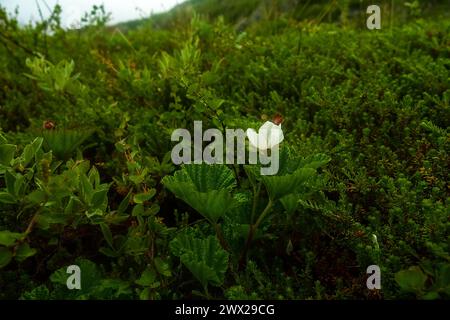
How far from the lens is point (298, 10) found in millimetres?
9469

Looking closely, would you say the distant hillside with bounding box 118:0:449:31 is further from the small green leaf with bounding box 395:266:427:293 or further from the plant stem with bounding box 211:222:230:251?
the small green leaf with bounding box 395:266:427:293

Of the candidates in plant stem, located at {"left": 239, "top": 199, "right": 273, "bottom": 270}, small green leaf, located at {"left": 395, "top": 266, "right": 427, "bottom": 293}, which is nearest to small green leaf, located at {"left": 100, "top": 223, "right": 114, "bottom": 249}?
plant stem, located at {"left": 239, "top": 199, "right": 273, "bottom": 270}

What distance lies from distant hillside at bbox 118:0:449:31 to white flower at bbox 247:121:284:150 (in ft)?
6.42

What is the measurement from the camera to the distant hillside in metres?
4.77

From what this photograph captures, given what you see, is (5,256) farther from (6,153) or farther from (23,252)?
A: (6,153)

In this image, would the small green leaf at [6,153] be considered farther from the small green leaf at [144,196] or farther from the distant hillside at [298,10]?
the distant hillside at [298,10]

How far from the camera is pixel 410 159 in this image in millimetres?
2162

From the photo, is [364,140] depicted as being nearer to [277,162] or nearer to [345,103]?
[345,103]

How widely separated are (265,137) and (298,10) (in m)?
8.21

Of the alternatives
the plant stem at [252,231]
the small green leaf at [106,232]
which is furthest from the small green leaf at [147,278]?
the plant stem at [252,231]

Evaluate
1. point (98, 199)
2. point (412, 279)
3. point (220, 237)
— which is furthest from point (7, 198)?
point (412, 279)
